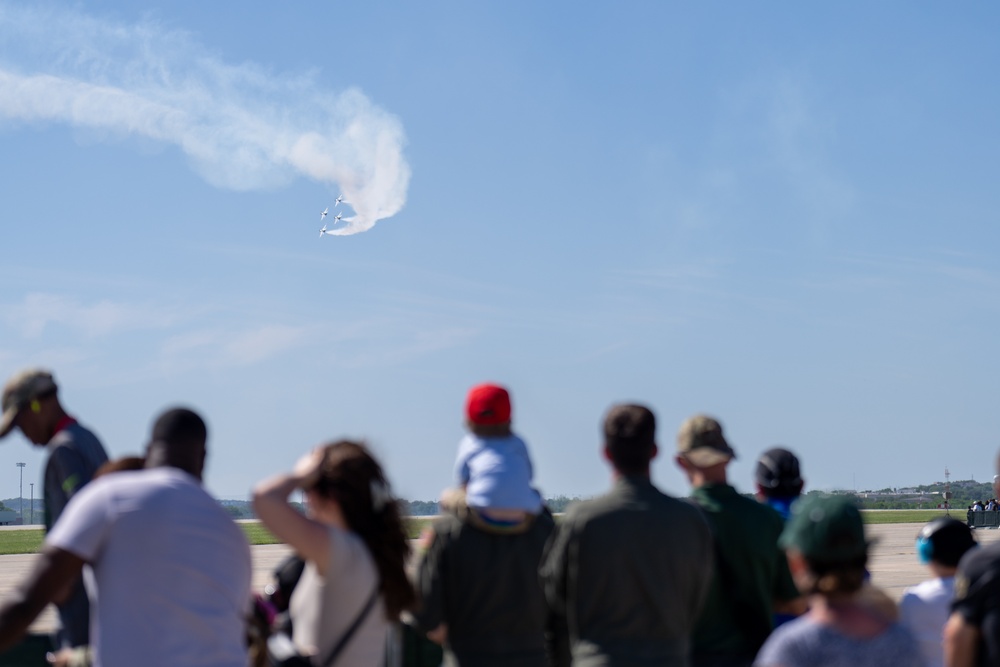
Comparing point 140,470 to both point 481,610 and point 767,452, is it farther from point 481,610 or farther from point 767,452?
point 767,452

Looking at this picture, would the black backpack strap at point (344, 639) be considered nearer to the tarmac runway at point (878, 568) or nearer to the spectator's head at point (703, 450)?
the spectator's head at point (703, 450)

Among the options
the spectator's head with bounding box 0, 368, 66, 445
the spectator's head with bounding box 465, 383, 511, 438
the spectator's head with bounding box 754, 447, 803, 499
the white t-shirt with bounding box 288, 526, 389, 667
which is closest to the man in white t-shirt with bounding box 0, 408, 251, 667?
the white t-shirt with bounding box 288, 526, 389, 667

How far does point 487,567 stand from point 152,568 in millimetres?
2021

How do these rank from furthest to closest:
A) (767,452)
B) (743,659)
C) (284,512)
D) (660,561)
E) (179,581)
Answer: (767,452)
(743,659)
(660,561)
(284,512)
(179,581)

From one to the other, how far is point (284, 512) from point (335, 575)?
28 centimetres

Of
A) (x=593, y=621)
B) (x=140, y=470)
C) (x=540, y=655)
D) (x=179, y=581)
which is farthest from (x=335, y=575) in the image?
(x=540, y=655)

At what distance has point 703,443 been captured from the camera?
562 cm

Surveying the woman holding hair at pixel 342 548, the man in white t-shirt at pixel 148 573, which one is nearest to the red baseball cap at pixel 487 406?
the woman holding hair at pixel 342 548

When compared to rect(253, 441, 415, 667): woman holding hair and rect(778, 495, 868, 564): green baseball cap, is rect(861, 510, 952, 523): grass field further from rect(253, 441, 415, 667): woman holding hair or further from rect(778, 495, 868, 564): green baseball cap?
rect(778, 495, 868, 564): green baseball cap

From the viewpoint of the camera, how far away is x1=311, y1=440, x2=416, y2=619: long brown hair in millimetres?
4207

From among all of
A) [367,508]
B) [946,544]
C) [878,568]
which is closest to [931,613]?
[946,544]

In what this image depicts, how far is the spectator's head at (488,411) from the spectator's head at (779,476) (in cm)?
141

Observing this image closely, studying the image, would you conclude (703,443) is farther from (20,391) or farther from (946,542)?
(20,391)

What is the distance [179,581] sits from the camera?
3.69 m
